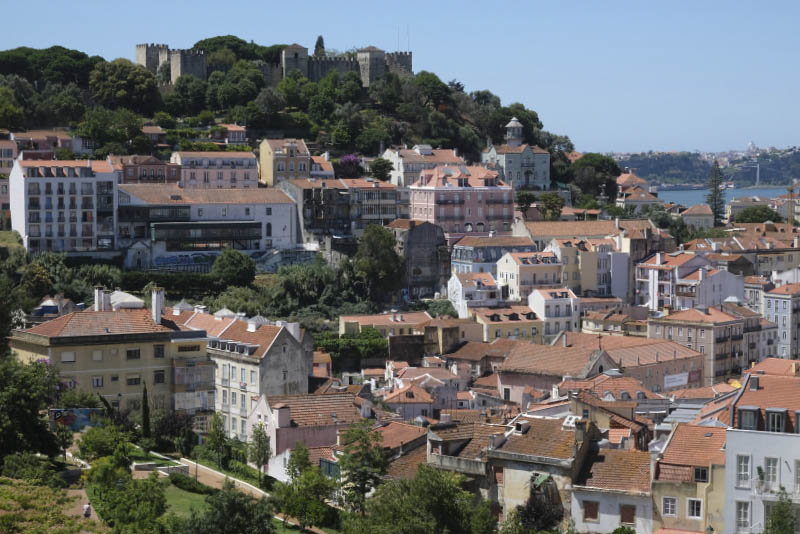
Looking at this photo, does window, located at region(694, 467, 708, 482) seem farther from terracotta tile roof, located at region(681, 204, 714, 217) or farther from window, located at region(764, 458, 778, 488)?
terracotta tile roof, located at region(681, 204, 714, 217)

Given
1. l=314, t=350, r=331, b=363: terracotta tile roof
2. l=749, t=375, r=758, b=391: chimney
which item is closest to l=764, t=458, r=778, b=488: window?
l=749, t=375, r=758, b=391: chimney

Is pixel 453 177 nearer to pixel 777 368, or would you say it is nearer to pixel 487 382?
pixel 487 382

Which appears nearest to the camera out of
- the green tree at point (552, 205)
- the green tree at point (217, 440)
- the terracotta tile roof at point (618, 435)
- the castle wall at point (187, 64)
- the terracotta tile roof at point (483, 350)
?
the terracotta tile roof at point (618, 435)

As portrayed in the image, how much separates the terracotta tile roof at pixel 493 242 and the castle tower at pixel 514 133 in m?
28.6

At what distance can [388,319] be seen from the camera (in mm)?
71938

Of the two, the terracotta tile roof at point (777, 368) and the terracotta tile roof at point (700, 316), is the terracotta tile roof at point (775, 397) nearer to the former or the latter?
the terracotta tile roof at point (777, 368)

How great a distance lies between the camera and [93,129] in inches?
3578

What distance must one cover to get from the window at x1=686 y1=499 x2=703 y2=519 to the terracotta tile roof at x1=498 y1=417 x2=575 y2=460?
125 inches

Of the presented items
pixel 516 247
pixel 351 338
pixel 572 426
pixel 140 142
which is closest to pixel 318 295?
pixel 351 338

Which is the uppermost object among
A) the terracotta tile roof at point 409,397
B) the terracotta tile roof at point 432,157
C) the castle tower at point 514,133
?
the castle tower at point 514,133

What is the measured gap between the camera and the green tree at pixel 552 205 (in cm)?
9681

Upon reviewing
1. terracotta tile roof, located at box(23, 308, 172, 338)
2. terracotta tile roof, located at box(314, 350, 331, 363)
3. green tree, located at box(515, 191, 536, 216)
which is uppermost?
green tree, located at box(515, 191, 536, 216)

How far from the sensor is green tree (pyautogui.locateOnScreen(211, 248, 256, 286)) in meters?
73.8

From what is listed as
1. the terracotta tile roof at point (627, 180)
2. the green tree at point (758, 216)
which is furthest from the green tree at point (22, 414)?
the terracotta tile roof at point (627, 180)
